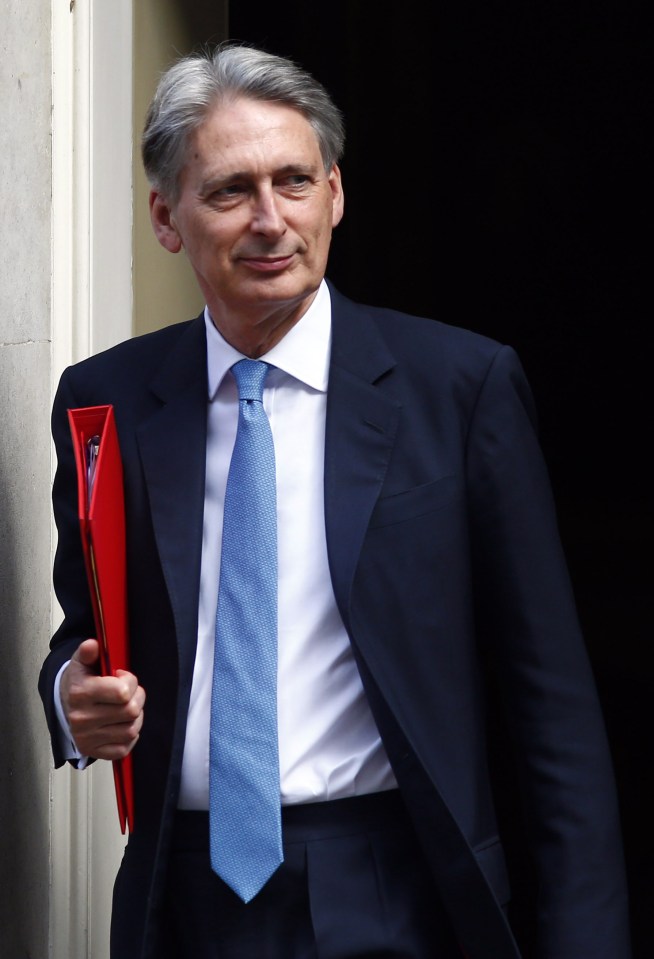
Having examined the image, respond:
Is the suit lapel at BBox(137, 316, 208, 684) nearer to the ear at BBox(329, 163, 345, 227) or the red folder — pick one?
the red folder

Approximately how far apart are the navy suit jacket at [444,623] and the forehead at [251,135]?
0.26 meters

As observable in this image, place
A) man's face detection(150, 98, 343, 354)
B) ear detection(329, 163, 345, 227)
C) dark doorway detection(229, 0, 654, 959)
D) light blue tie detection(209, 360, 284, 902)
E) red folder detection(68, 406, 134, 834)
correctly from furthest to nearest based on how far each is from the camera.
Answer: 1. dark doorway detection(229, 0, 654, 959)
2. ear detection(329, 163, 345, 227)
3. man's face detection(150, 98, 343, 354)
4. light blue tie detection(209, 360, 284, 902)
5. red folder detection(68, 406, 134, 834)

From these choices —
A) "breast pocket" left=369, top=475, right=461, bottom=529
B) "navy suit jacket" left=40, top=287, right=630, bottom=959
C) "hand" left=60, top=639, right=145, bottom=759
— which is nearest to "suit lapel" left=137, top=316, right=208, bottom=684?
"navy suit jacket" left=40, top=287, right=630, bottom=959

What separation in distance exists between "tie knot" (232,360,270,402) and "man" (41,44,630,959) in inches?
0.5

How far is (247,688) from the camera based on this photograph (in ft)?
5.85

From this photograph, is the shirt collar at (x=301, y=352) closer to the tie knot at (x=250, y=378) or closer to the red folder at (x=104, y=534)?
the tie knot at (x=250, y=378)

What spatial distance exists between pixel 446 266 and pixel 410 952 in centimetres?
296

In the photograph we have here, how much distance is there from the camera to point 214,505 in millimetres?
1916

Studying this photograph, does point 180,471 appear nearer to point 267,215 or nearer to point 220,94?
point 267,215

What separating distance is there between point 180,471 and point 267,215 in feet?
1.14

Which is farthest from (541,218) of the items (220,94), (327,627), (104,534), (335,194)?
(104,534)

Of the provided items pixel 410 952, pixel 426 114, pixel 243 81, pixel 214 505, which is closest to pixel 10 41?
pixel 243 81

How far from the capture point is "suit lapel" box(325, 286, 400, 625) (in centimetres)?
179

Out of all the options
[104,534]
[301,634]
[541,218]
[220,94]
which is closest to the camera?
[104,534]
